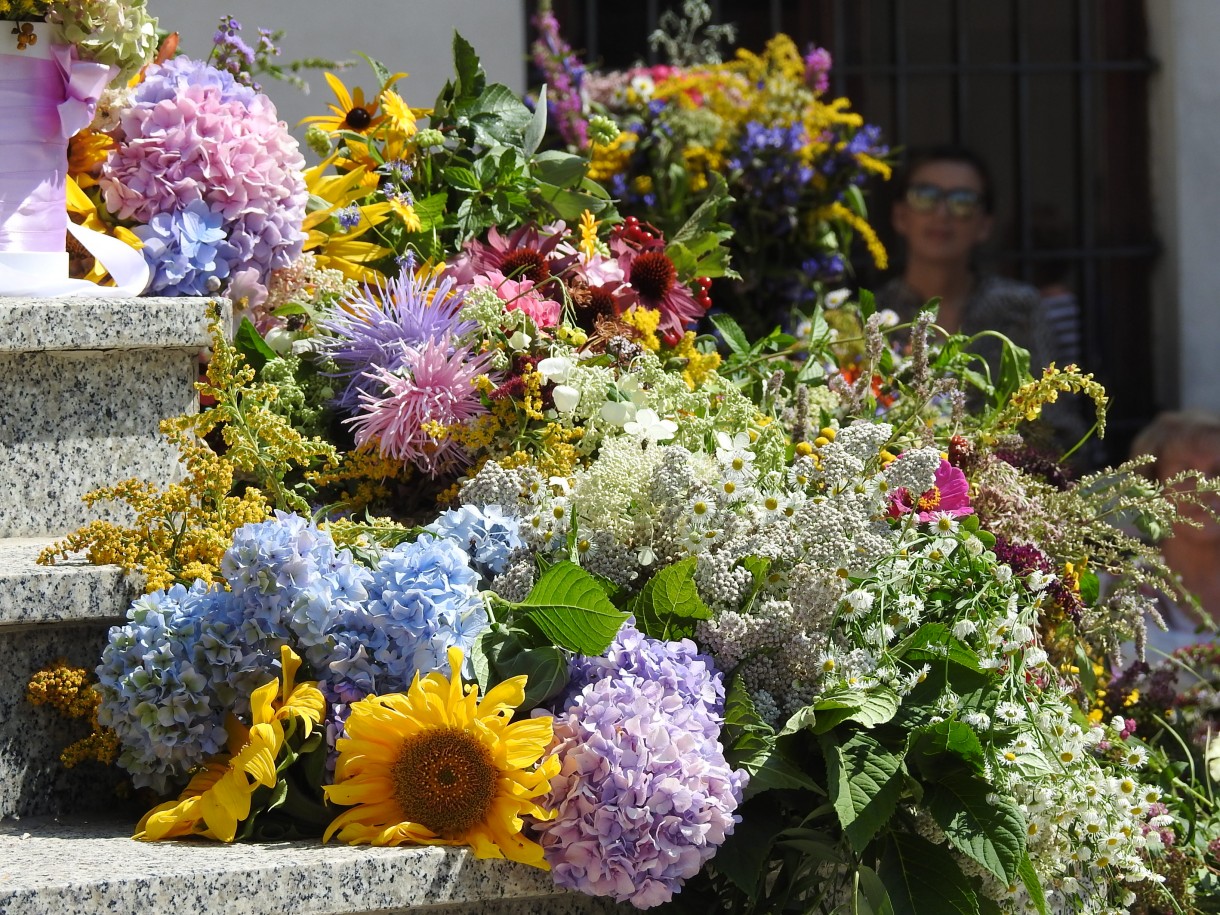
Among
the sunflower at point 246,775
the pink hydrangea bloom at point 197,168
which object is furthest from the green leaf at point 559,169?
the sunflower at point 246,775

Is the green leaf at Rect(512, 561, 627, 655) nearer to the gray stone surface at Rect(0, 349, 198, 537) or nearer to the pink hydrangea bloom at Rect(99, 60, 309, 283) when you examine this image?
the gray stone surface at Rect(0, 349, 198, 537)

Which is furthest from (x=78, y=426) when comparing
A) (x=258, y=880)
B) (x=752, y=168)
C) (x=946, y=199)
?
(x=946, y=199)

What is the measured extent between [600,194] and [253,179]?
510 millimetres

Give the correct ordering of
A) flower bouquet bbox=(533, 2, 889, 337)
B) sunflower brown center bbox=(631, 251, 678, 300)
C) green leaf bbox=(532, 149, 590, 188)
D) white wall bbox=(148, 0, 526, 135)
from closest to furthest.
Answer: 1. sunflower brown center bbox=(631, 251, 678, 300)
2. green leaf bbox=(532, 149, 590, 188)
3. flower bouquet bbox=(533, 2, 889, 337)
4. white wall bbox=(148, 0, 526, 135)

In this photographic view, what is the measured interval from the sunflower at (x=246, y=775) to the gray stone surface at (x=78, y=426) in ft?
1.29

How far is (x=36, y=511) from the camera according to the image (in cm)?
153

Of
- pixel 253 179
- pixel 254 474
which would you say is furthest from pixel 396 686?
pixel 253 179

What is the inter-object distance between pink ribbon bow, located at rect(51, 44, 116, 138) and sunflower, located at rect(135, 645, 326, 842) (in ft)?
2.29

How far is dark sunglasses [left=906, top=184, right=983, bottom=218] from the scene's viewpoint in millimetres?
3836

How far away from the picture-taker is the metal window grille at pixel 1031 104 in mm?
3902

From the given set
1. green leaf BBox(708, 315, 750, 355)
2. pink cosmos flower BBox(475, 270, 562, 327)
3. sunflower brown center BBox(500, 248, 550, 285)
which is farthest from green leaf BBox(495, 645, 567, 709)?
green leaf BBox(708, 315, 750, 355)

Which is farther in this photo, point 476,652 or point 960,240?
point 960,240

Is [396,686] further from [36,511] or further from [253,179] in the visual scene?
[253,179]

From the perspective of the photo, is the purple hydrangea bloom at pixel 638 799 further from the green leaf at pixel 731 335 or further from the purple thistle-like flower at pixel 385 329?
the green leaf at pixel 731 335
